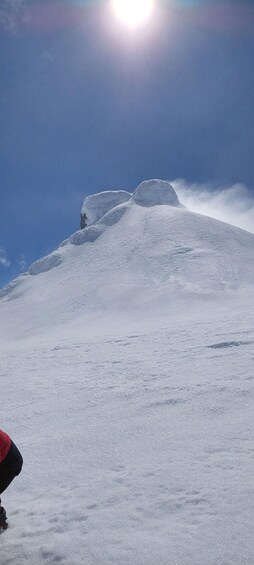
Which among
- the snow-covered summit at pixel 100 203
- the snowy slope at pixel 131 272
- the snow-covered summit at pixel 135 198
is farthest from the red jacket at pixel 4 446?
the snow-covered summit at pixel 100 203

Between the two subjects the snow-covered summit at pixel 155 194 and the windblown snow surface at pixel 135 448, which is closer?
the windblown snow surface at pixel 135 448

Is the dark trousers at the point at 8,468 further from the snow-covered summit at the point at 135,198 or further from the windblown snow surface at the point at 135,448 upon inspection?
the snow-covered summit at the point at 135,198

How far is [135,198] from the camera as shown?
8894 cm

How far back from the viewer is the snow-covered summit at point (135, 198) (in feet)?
290

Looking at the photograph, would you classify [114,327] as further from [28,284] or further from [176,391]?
[28,284]

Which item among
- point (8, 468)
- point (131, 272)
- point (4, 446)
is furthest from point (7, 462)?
point (131, 272)

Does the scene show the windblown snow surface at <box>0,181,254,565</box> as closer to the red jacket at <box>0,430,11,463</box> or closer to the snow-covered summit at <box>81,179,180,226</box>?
the red jacket at <box>0,430,11,463</box>

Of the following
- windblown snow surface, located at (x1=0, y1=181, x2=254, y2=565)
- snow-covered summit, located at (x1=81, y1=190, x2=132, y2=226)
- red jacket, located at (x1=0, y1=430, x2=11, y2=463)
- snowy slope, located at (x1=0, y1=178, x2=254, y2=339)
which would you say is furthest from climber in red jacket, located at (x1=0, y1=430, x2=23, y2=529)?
snow-covered summit, located at (x1=81, y1=190, x2=132, y2=226)

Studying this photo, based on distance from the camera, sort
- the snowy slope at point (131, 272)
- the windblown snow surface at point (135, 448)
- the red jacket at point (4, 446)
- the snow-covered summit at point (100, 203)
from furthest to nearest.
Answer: the snow-covered summit at point (100, 203)
the snowy slope at point (131, 272)
the red jacket at point (4, 446)
the windblown snow surface at point (135, 448)

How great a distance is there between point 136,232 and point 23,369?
54.7m

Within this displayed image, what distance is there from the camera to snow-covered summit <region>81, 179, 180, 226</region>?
8831 cm

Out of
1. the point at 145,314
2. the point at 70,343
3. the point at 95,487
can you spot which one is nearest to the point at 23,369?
the point at 70,343

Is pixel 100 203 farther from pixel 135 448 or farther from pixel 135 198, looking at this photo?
pixel 135 448

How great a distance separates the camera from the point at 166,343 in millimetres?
17719
